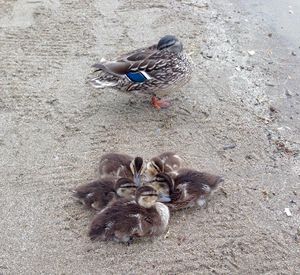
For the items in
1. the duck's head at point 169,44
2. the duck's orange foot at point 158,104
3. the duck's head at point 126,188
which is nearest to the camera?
the duck's head at point 126,188

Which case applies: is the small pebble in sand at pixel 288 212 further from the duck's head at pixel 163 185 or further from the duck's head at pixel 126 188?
the duck's head at pixel 126 188

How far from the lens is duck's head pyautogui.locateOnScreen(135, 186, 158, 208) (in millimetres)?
3369

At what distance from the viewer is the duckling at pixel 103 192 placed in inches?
140

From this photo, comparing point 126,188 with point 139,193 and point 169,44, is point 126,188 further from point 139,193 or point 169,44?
point 169,44

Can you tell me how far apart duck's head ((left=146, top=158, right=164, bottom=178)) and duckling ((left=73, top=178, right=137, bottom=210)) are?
0.90 feet

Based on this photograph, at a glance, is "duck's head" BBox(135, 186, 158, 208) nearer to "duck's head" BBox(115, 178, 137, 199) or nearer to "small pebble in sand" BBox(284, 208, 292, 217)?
"duck's head" BBox(115, 178, 137, 199)

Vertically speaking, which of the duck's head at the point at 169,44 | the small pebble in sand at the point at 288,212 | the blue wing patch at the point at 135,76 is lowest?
the small pebble in sand at the point at 288,212

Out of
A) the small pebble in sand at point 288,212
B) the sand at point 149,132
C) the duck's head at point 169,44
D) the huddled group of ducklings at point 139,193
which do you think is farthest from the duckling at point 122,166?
the duck's head at point 169,44

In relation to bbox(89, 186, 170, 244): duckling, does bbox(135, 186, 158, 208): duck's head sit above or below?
above

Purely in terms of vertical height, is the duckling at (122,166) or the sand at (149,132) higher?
the duckling at (122,166)

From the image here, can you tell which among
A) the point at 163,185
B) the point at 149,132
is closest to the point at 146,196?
the point at 163,185

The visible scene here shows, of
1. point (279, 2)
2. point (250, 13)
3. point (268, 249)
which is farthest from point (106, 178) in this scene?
point (279, 2)

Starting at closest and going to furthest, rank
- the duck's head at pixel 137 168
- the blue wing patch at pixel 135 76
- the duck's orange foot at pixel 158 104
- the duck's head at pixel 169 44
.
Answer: the duck's head at pixel 137 168 < the blue wing patch at pixel 135 76 < the duck's head at pixel 169 44 < the duck's orange foot at pixel 158 104

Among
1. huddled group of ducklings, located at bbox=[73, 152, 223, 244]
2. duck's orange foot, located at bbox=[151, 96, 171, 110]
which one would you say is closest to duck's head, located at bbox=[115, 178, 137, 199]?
huddled group of ducklings, located at bbox=[73, 152, 223, 244]
